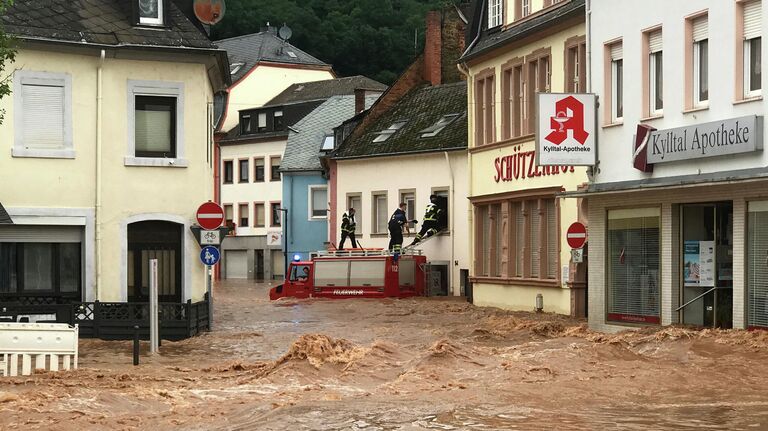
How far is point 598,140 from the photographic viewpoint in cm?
3086

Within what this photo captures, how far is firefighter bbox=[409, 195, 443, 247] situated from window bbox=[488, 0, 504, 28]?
9.90 metres

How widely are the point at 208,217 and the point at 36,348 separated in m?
8.59

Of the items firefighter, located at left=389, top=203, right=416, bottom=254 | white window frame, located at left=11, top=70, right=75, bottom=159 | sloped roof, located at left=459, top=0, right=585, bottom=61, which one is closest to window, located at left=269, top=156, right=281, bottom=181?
firefighter, located at left=389, top=203, right=416, bottom=254

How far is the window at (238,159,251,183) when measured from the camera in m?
80.1

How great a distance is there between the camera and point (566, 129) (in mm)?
30406

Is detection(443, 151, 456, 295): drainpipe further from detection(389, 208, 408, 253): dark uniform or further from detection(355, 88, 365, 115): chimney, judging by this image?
detection(355, 88, 365, 115): chimney

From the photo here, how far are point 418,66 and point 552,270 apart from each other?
2351cm

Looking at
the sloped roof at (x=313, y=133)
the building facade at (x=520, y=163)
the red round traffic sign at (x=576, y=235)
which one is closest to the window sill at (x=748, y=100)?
the red round traffic sign at (x=576, y=235)

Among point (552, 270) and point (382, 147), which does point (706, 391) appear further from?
point (382, 147)

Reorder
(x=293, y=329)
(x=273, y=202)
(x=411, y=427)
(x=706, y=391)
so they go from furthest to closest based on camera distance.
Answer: (x=273, y=202) → (x=293, y=329) → (x=706, y=391) → (x=411, y=427)

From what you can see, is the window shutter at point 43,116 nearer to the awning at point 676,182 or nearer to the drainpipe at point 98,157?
the drainpipe at point 98,157

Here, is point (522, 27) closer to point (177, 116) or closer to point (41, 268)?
point (177, 116)

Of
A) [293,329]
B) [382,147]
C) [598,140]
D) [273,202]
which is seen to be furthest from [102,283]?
Result: [273,202]

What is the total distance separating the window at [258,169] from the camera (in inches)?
3110
